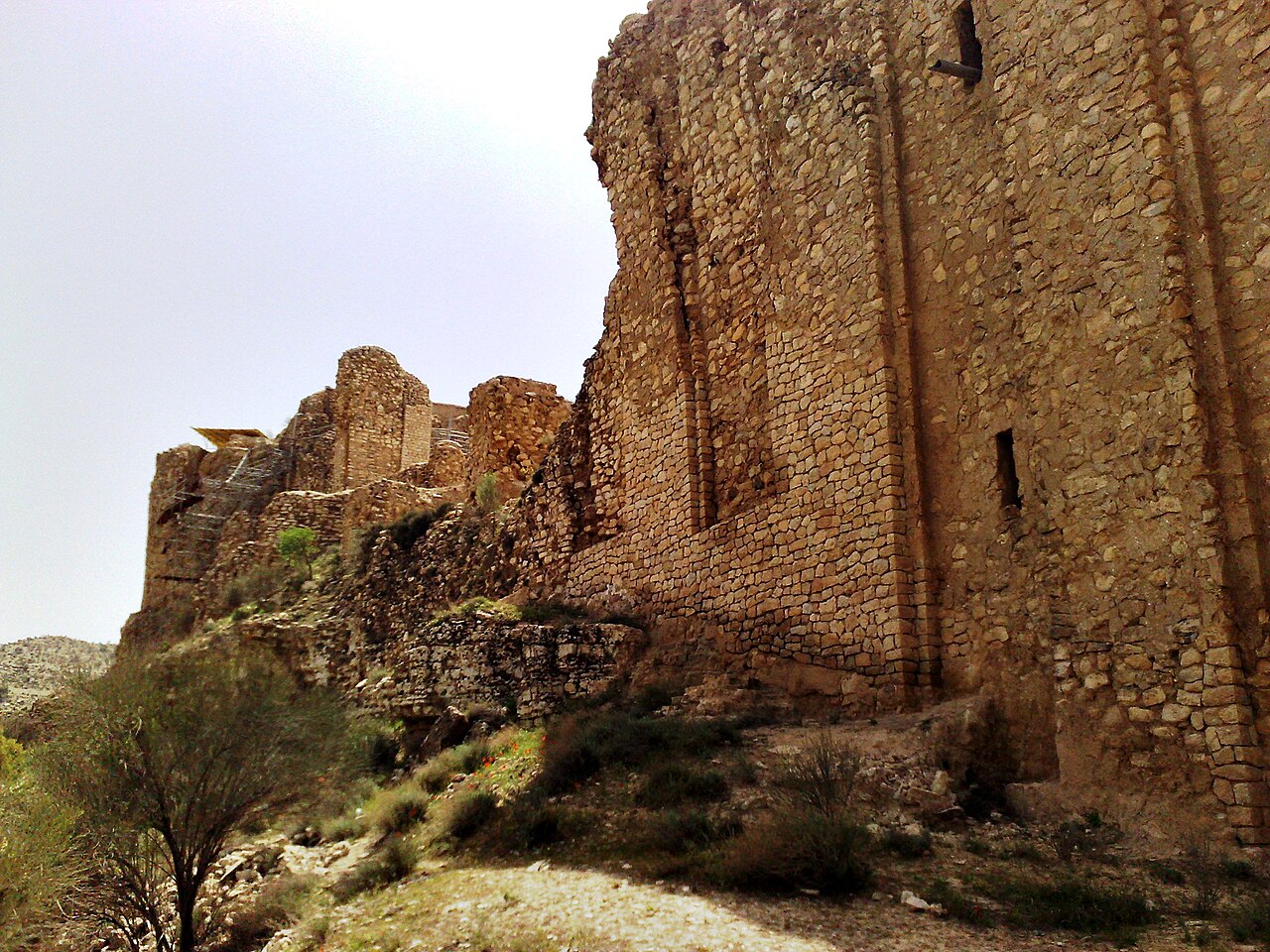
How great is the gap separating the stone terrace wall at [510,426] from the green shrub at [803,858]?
43.8 ft

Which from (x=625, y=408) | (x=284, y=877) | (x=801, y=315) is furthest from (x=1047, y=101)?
(x=284, y=877)

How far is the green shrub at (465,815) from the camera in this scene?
29.3 feet

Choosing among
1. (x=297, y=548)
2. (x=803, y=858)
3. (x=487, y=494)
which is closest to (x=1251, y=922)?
(x=803, y=858)

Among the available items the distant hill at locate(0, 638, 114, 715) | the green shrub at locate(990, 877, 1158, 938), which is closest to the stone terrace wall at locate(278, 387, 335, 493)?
the distant hill at locate(0, 638, 114, 715)

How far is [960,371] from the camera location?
9.48 m

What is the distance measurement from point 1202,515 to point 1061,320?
209 centimetres

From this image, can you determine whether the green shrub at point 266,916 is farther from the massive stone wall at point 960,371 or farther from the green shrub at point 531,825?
the massive stone wall at point 960,371

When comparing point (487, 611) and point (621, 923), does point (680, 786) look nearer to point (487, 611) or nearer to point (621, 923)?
→ point (621, 923)

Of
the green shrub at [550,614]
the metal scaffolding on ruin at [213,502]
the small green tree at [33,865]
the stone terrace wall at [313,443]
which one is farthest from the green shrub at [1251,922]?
the stone terrace wall at [313,443]

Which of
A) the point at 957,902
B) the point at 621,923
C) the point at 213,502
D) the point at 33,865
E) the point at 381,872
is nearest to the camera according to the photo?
the point at 957,902

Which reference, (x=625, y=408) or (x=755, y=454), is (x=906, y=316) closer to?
(x=755, y=454)

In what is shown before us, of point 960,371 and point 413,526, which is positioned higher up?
point 413,526

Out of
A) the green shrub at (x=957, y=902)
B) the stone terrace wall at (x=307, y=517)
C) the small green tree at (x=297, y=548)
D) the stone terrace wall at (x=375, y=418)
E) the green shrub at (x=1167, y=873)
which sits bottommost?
the green shrub at (x=957, y=902)

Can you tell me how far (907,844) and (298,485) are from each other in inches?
997
